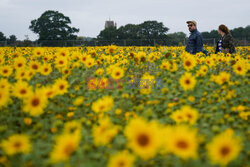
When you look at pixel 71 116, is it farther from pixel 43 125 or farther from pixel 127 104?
pixel 127 104

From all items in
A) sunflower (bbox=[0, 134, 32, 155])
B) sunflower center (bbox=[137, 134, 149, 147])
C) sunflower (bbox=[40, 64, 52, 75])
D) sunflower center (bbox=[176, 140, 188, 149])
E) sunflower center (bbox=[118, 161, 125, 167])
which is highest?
sunflower (bbox=[40, 64, 52, 75])

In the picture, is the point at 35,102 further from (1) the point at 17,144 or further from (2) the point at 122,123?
(2) the point at 122,123

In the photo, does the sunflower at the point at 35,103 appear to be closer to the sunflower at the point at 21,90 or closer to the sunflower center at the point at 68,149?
the sunflower at the point at 21,90

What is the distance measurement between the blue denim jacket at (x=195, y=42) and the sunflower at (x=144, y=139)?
6.22 meters

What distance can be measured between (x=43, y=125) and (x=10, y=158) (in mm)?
491

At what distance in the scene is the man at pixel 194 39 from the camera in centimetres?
699

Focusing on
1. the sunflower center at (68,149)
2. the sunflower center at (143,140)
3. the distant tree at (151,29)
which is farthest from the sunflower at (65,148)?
the distant tree at (151,29)

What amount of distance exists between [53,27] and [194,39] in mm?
47017

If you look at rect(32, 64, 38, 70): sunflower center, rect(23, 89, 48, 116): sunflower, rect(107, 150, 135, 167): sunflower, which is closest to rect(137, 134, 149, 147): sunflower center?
rect(107, 150, 135, 167): sunflower

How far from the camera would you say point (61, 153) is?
4.37 ft

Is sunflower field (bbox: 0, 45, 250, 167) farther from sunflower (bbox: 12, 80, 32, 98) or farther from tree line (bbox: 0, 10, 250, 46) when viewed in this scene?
tree line (bbox: 0, 10, 250, 46)

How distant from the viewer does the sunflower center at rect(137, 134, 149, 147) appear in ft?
4.29

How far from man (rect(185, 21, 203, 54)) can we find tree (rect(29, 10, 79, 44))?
144ft

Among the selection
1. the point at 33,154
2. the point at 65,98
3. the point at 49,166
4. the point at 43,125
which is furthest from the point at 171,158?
the point at 65,98
